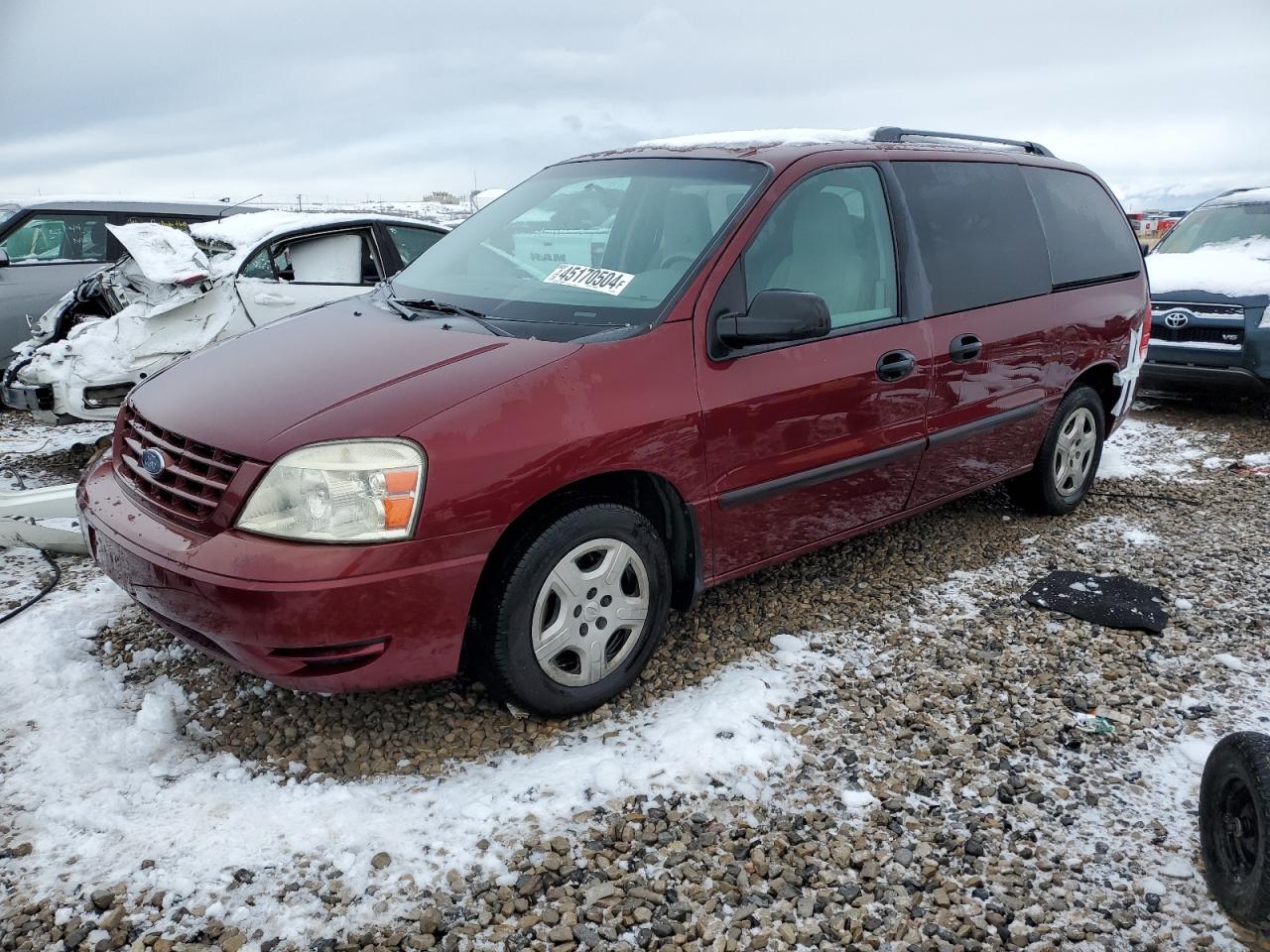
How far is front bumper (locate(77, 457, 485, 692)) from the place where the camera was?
93.4 inches

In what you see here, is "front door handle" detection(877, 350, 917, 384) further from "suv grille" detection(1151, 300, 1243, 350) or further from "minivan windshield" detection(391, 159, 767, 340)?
"suv grille" detection(1151, 300, 1243, 350)

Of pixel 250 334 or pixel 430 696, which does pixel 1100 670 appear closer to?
pixel 430 696

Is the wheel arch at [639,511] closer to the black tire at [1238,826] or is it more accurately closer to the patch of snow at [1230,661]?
the black tire at [1238,826]

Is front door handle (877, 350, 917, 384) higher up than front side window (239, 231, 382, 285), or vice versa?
front side window (239, 231, 382, 285)

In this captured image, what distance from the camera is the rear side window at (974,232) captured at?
379 cm

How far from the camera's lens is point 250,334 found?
11.0 feet

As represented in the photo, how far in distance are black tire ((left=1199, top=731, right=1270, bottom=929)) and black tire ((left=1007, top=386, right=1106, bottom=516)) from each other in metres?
2.49

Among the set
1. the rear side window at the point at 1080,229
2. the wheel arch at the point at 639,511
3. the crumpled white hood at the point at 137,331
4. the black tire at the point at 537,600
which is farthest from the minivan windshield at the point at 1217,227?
the crumpled white hood at the point at 137,331

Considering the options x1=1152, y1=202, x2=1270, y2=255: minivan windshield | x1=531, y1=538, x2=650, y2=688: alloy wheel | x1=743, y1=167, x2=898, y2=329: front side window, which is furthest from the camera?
x1=1152, y1=202, x2=1270, y2=255: minivan windshield

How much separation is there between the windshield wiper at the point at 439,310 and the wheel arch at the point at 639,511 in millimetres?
584

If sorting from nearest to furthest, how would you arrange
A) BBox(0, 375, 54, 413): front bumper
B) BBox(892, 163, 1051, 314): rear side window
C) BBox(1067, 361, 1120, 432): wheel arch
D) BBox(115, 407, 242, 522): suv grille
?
BBox(115, 407, 242, 522): suv grille < BBox(892, 163, 1051, 314): rear side window < BBox(1067, 361, 1120, 432): wheel arch < BBox(0, 375, 54, 413): front bumper

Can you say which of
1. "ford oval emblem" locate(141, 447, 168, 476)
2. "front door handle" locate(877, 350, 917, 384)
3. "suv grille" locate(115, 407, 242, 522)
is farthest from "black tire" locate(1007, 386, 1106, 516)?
"ford oval emblem" locate(141, 447, 168, 476)

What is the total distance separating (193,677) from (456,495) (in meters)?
1.38

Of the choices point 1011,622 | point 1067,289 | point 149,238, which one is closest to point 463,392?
point 1011,622
